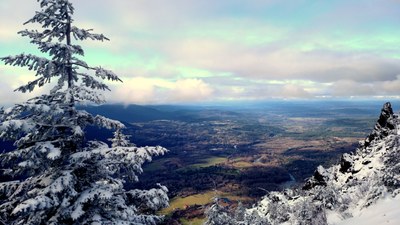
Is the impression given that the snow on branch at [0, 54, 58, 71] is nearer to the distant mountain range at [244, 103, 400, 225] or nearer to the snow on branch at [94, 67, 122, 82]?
the snow on branch at [94, 67, 122, 82]

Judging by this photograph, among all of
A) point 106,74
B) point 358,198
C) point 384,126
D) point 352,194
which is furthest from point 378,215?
point 384,126

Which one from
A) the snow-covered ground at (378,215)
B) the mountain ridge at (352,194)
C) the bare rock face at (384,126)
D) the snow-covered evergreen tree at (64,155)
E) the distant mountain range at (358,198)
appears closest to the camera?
the snow-covered evergreen tree at (64,155)

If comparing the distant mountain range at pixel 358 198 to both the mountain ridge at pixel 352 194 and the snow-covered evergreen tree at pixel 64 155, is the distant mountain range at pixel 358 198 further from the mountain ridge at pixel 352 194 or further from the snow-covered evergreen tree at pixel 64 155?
the snow-covered evergreen tree at pixel 64 155

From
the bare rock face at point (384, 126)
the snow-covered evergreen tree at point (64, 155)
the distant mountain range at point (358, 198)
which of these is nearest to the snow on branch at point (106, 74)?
the snow-covered evergreen tree at point (64, 155)

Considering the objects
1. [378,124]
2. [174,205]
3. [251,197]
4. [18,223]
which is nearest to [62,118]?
[18,223]

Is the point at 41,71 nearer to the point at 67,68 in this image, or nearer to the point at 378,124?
the point at 67,68

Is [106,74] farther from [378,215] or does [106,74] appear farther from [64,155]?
[378,215]
